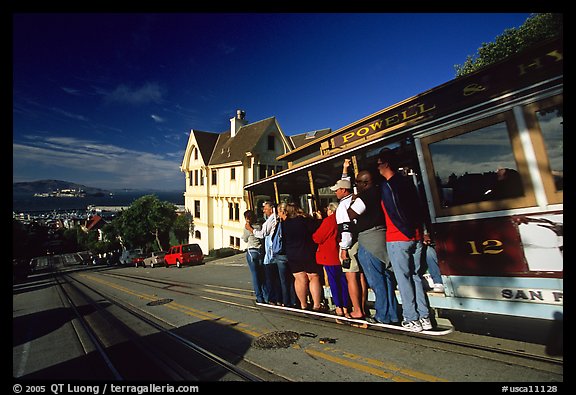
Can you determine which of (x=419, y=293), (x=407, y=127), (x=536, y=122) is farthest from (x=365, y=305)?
(x=536, y=122)

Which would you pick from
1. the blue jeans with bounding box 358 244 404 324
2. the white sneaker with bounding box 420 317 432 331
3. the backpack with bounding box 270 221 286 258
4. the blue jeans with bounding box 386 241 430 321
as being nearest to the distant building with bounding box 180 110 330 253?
the backpack with bounding box 270 221 286 258

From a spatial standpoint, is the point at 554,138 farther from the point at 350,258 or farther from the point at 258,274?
the point at 258,274

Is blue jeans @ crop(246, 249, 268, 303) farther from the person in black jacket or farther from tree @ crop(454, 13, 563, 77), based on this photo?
tree @ crop(454, 13, 563, 77)

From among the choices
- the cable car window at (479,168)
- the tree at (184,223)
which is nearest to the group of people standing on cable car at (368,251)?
the cable car window at (479,168)

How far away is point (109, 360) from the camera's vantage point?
13.8ft

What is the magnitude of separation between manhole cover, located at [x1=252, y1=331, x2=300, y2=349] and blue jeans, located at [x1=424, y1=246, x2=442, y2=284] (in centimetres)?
240

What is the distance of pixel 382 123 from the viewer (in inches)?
178

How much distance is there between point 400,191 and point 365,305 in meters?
2.18

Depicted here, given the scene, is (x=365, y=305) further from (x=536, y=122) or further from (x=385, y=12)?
(x=385, y=12)

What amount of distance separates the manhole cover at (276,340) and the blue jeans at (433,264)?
2402 millimetres

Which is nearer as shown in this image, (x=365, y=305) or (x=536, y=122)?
(x=536, y=122)

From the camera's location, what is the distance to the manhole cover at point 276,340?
430 cm

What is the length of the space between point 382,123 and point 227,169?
23298 mm

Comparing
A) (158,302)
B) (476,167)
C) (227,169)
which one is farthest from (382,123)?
(227,169)
